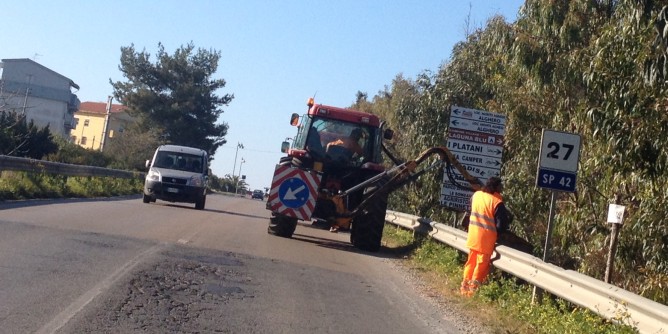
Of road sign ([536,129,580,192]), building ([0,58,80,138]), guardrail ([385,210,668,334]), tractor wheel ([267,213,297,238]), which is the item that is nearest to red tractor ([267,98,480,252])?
tractor wheel ([267,213,297,238])

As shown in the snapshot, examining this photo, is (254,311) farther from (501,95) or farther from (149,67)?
(149,67)

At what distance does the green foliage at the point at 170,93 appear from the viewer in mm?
63938

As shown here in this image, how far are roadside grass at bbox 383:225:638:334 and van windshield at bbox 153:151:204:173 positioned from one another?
42.7 ft

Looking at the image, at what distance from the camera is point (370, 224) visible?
1831 cm

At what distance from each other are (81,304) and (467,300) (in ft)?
17.1

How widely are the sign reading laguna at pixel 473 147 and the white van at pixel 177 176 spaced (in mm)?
11207

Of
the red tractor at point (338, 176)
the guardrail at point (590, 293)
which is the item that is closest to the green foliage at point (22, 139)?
the red tractor at point (338, 176)

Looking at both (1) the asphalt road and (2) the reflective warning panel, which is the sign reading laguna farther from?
(2) the reflective warning panel

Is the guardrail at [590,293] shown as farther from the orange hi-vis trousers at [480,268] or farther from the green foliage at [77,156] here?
the green foliage at [77,156]

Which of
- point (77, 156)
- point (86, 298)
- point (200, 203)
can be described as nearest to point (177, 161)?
point (200, 203)

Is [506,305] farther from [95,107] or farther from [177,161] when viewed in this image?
[95,107]

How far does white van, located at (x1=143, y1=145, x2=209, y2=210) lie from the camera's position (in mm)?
26812

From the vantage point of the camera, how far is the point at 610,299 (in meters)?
8.41

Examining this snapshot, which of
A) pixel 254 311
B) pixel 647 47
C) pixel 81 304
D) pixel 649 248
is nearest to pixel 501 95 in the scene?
pixel 649 248
